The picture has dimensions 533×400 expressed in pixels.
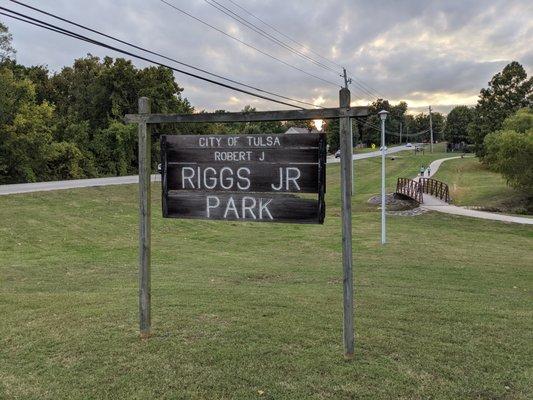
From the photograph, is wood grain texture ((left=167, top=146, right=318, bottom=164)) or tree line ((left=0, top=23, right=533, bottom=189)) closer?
wood grain texture ((left=167, top=146, right=318, bottom=164))

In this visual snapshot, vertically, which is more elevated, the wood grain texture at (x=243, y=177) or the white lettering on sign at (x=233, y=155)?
the white lettering on sign at (x=233, y=155)

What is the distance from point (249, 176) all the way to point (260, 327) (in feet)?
5.59

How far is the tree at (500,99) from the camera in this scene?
56094 mm

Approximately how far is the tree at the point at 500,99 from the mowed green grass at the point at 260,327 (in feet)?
159

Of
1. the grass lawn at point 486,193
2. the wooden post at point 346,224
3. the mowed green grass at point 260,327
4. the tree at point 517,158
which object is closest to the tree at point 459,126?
the grass lawn at point 486,193

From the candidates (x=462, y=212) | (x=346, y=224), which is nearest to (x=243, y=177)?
(x=346, y=224)

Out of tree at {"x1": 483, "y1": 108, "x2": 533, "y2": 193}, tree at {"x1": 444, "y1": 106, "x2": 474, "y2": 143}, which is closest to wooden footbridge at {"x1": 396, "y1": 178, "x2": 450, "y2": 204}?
tree at {"x1": 483, "y1": 108, "x2": 533, "y2": 193}

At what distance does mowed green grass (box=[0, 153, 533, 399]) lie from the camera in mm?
3754

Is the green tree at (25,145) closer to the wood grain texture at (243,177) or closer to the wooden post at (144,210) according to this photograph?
the wooden post at (144,210)

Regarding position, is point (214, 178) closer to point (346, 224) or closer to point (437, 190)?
point (346, 224)

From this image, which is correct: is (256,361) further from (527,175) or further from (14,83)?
(14,83)

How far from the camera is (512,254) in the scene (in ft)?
45.8

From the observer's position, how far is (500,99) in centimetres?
5816

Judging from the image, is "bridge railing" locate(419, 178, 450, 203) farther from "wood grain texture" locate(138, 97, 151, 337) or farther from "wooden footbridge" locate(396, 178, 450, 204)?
"wood grain texture" locate(138, 97, 151, 337)
